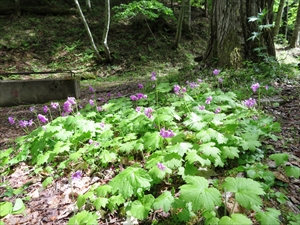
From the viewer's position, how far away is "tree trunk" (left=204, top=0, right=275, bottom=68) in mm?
5062

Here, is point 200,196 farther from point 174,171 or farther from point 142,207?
point 174,171

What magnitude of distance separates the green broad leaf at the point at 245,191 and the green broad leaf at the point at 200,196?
120 millimetres

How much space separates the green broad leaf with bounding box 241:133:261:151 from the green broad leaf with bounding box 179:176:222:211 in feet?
2.58

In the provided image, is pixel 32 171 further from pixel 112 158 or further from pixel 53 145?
pixel 112 158

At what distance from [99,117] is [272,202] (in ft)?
9.02

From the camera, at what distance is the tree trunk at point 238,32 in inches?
199

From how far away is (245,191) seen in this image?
145 centimetres

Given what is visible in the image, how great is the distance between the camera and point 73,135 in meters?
3.02

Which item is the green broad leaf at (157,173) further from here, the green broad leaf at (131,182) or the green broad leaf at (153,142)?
the green broad leaf at (153,142)

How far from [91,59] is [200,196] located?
39.7 ft

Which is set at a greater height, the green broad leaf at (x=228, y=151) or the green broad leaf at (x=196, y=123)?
the green broad leaf at (x=196, y=123)

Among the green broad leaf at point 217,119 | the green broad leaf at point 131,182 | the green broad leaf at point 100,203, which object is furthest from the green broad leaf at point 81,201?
the green broad leaf at point 217,119

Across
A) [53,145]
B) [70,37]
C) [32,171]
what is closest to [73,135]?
[53,145]

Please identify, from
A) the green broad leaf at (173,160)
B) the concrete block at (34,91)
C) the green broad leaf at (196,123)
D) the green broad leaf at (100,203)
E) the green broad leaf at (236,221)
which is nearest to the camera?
the green broad leaf at (236,221)
